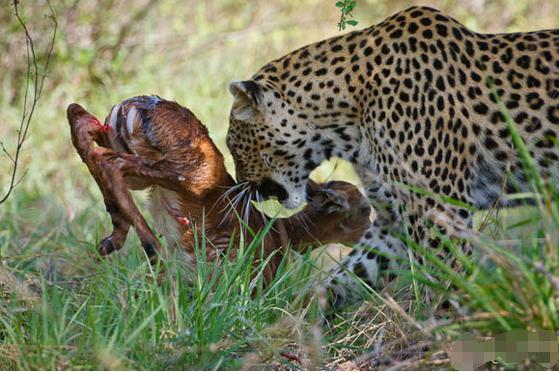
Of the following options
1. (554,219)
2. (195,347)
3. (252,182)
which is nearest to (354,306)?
(252,182)

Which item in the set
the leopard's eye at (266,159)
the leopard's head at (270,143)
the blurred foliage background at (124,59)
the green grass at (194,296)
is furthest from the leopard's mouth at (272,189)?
the blurred foliage background at (124,59)

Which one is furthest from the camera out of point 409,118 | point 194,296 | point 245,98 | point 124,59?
point 124,59

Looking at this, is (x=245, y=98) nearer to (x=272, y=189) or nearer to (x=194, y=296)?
(x=272, y=189)

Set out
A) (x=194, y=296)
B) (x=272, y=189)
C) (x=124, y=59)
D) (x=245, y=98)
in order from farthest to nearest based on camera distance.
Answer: (x=124, y=59) < (x=272, y=189) < (x=245, y=98) < (x=194, y=296)

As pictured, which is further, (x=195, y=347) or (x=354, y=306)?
(x=354, y=306)

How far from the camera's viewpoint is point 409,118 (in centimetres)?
549

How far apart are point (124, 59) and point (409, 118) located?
568 cm

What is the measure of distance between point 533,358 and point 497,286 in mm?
310

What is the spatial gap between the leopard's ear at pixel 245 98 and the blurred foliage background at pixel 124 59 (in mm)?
2435

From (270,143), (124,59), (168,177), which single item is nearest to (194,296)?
(168,177)

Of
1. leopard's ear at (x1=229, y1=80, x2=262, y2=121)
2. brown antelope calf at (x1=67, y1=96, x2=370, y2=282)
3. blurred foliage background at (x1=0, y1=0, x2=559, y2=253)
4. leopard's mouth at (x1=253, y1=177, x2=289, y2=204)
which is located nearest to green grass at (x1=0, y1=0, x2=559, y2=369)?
blurred foliage background at (x1=0, y1=0, x2=559, y2=253)

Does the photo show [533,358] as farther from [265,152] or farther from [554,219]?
[265,152]

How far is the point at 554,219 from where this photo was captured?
3.96m

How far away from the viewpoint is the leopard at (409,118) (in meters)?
5.46
